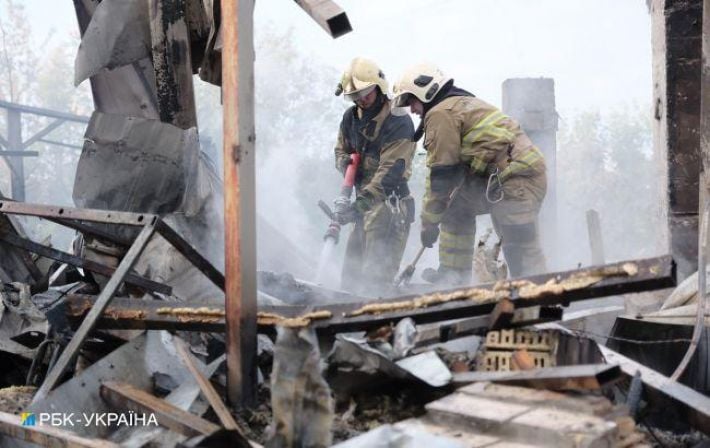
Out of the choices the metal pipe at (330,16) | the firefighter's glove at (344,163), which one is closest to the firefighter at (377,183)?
the firefighter's glove at (344,163)

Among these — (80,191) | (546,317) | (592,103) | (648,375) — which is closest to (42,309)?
(80,191)

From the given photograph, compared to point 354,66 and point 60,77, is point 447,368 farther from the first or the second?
point 60,77

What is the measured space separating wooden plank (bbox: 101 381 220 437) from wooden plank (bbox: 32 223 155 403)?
0.22m

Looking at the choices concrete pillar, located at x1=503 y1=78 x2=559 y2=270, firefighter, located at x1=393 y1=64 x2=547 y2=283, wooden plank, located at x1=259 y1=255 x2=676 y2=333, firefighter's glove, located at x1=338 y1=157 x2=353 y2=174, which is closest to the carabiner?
firefighter, located at x1=393 y1=64 x2=547 y2=283

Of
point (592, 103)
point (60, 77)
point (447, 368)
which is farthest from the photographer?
point (592, 103)

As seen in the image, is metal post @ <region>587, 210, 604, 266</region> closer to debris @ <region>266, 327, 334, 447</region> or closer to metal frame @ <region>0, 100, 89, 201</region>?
debris @ <region>266, 327, 334, 447</region>

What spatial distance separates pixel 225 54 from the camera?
340 cm

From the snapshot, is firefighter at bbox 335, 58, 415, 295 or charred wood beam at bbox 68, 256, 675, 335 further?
firefighter at bbox 335, 58, 415, 295

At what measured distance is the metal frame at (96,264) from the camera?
11.5 ft

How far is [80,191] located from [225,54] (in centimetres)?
288

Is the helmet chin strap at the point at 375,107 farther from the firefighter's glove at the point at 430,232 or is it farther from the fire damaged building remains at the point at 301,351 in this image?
the fire damaged building remains at the point at 301,351

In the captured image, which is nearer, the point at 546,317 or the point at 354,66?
the point at 546,317

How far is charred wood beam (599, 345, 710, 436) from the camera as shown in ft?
10.4

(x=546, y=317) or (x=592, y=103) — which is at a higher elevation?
(x=592, y=103)
